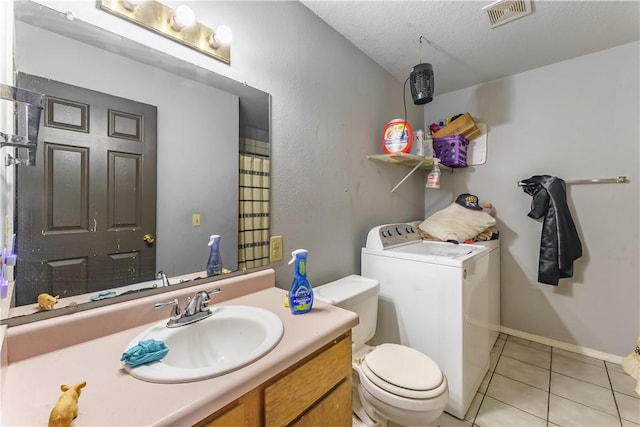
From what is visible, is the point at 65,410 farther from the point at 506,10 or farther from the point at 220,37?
the point at 506,10

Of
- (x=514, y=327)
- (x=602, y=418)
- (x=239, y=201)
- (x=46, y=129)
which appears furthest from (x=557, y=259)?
(x=46, y=129)

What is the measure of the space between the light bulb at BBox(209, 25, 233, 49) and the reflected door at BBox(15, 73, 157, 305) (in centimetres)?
40

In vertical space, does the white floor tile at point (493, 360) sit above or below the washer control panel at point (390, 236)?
below

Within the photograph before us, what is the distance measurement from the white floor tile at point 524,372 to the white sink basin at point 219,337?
1949 mm

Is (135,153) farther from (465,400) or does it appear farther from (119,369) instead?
(465,400)

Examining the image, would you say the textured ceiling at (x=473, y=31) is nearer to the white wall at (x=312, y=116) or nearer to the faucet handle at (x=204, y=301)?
the white wall at (x=312, y=116)

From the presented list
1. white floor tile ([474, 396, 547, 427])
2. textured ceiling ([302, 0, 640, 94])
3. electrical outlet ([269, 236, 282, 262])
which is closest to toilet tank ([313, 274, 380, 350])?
electrical outlet ([269, 236, 282, 262])

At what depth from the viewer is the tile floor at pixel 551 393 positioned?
4.90 feet

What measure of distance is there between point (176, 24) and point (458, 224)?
2.19m

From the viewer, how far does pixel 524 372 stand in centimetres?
191

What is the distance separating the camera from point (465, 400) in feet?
4.99

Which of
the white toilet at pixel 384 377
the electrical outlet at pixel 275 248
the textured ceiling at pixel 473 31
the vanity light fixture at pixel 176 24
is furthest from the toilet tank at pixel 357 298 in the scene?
the textured ceiling at pixel 473 31

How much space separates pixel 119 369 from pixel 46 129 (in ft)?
2.35

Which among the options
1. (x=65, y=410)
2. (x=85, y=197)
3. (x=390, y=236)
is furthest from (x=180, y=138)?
(x=390, y=236)
